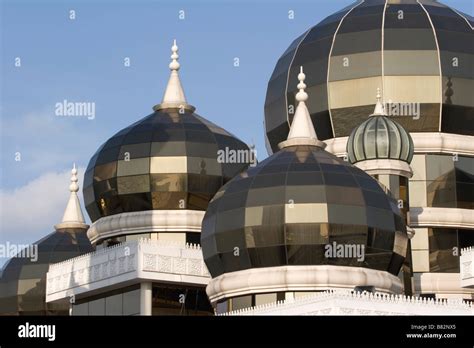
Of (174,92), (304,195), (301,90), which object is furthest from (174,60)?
(304,195)

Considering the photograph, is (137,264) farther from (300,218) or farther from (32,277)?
(32,277)

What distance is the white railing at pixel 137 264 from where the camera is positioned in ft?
191

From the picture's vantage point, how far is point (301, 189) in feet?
173

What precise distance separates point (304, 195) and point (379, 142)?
7.56 metres

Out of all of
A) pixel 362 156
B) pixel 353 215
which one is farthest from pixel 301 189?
pixel 362 156

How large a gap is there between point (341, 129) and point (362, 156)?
6135 mm

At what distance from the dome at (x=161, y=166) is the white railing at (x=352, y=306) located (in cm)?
1353

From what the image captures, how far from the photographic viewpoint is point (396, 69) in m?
64.2

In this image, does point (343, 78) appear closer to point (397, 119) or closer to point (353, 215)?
point (397, 119)

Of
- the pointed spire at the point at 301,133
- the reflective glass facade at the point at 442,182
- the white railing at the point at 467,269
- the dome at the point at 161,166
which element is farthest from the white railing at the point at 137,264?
the white railing at the point at 467,269

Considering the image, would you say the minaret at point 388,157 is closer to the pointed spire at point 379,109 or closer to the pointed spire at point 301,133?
the pointed spire at point 379,109

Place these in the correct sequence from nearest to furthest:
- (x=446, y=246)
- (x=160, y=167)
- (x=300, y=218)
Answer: (x=300, y=218) → (x=446, y=246) → (x=160, y=167)

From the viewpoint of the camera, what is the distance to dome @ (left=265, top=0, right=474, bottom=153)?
64.2 m
